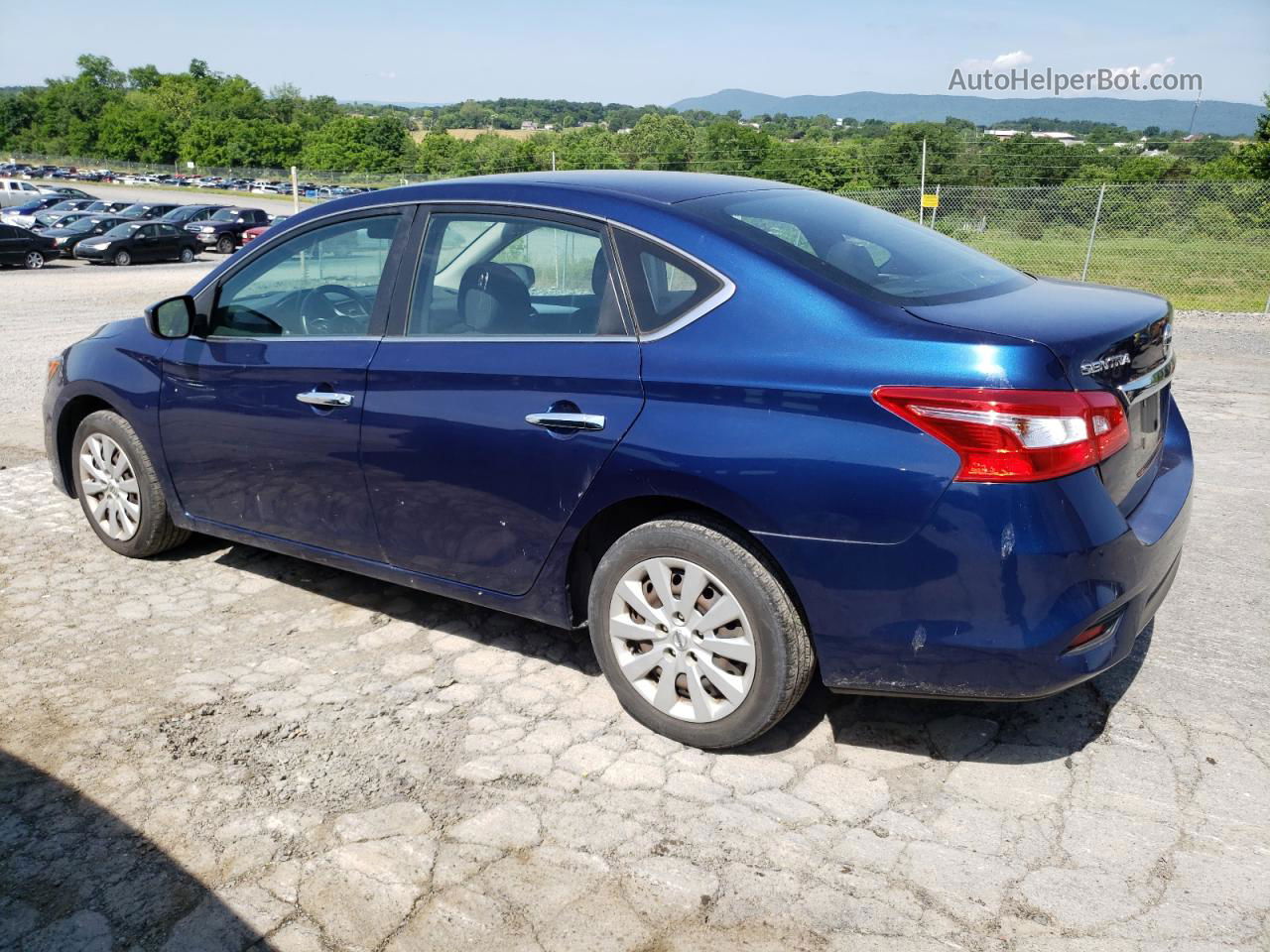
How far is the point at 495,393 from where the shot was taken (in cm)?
368

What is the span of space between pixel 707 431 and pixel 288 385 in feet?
6.17

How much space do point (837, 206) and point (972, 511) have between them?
1.70m

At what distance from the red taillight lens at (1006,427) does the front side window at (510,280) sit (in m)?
1.11

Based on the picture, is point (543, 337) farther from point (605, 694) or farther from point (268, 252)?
point (268, 252)

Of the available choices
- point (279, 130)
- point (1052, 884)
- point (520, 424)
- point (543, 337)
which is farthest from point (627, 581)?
point (279, 130)

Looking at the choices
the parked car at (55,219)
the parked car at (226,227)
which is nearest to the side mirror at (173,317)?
the parked car at (226,227)

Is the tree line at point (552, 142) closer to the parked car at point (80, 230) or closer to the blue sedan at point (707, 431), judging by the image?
the parked car at point (80, 230)

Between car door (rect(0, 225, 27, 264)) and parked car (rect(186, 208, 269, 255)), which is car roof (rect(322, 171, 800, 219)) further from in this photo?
parked car (rect(186, 208, 269, 255))

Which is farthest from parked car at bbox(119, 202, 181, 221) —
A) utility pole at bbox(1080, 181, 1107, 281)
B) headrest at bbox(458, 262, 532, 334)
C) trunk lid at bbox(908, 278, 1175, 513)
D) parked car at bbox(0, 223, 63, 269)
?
trunk lid at bbox(908, 278, 1175, 513)

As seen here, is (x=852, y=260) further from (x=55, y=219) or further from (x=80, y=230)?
(x=55, y=219)

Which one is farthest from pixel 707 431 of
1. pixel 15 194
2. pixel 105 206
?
pixel 15 194

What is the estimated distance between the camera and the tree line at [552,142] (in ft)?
79.4

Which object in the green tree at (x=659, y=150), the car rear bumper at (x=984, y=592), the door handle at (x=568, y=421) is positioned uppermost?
A: the green tree at (x=659, y=150)

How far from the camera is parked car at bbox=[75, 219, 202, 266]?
2994cm
